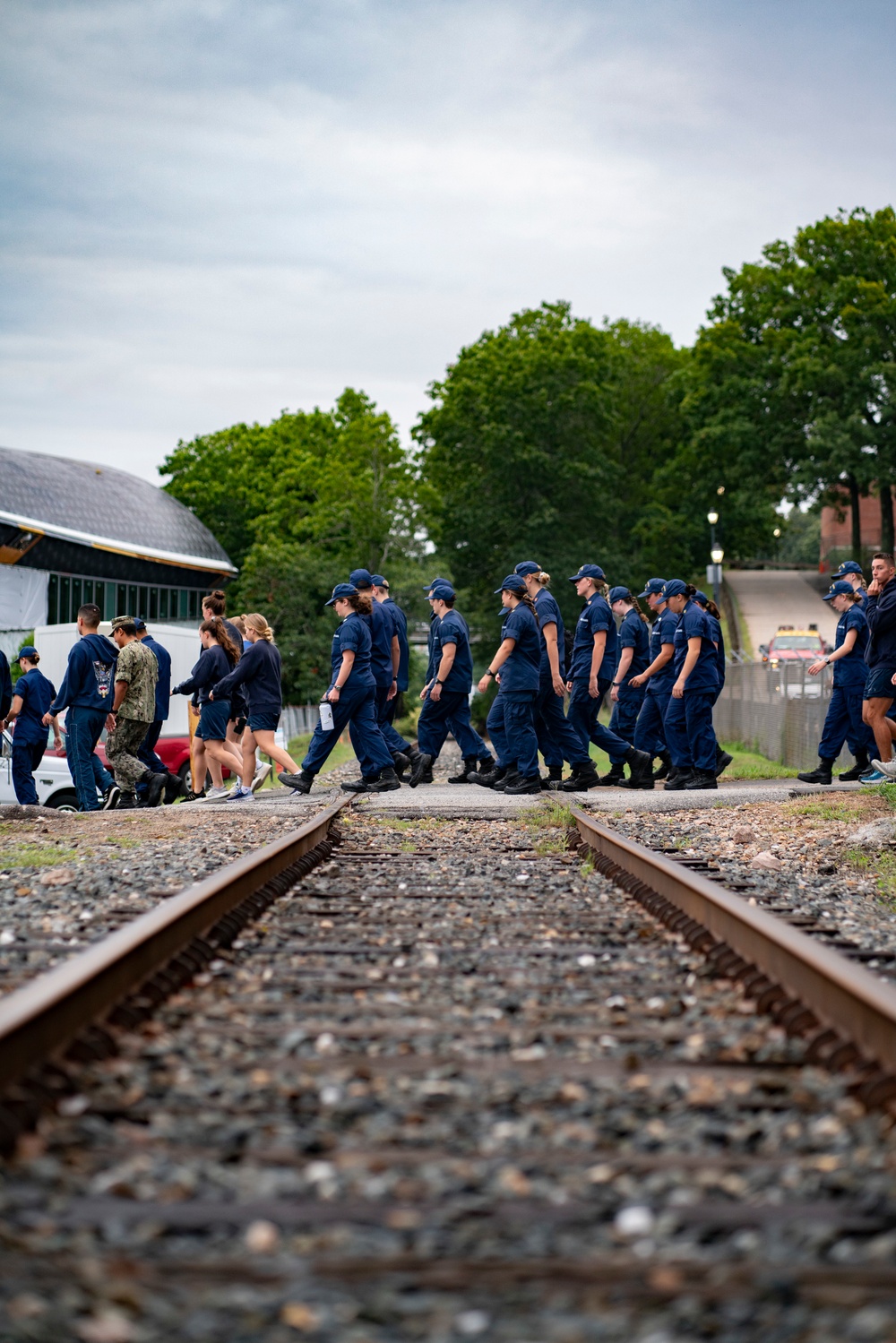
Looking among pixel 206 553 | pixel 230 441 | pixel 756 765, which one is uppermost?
pixel 230 441

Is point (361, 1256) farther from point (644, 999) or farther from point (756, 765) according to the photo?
point (756, 765)

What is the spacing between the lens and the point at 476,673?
61250 millimetres

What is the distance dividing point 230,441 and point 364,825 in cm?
7681

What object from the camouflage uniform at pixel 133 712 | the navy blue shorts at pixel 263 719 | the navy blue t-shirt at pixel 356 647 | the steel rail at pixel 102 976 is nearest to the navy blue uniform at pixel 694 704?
the navy blue t-shirt at pixel 356 647

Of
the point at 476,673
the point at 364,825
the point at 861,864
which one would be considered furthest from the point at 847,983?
the point at 476,673

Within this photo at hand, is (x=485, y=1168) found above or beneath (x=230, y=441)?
beneath

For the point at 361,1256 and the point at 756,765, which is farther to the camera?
the point at 756,765

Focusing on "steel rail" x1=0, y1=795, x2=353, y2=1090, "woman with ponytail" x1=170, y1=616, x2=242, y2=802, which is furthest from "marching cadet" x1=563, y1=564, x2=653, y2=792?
"steel rail" x1=0, y1=795, x2=353, y2=1090

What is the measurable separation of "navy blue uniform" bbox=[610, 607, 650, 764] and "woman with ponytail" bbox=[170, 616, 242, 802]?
4.22 metres

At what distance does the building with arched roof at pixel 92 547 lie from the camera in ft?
170

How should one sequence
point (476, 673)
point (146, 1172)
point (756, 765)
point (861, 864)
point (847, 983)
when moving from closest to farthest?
point (146, 1172) < point (847, 983) < point (861, 864) < point (756, 765) < point (476, 673)

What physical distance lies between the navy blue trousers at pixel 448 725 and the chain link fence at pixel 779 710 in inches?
174

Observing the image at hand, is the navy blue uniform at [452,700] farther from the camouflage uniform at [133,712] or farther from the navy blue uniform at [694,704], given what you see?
the camouflage uniform at [133,712]

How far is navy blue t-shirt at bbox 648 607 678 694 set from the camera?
15.3 metres
